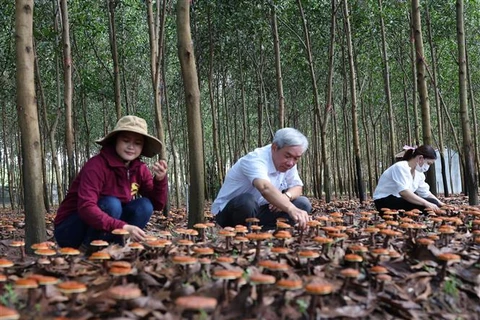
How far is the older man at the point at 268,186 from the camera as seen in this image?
3959 mm

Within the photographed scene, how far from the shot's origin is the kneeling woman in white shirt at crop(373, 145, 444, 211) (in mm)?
A: 5539

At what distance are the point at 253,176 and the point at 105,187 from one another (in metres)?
1.36

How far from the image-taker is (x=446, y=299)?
8.36ft

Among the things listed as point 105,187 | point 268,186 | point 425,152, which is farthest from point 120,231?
point 425,152

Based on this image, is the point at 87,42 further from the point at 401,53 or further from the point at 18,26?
the point at 401,53

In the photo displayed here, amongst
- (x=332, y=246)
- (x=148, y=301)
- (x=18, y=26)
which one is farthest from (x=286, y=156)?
(x=18, y=26)

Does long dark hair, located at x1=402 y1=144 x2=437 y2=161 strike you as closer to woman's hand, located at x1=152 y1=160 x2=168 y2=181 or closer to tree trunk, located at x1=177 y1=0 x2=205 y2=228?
tree trunk, located at x1=177 y1=0 x2=205 y2=228

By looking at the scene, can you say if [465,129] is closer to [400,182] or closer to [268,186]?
[400,182]

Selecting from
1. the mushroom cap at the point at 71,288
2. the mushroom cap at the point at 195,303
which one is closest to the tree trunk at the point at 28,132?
the mushroom cap at the point at 71,288

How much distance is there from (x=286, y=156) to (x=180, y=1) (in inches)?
79.7

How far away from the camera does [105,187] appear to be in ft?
12.1

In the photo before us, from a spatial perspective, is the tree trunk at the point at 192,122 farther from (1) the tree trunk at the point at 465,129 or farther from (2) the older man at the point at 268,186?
(1) the tree trunk at the point at 465,129

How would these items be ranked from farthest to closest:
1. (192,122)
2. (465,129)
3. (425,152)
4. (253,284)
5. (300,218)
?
(465,129), (425,152), (192,122), (300,218), (253,284)

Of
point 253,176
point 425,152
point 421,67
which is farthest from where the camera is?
point 421,67
